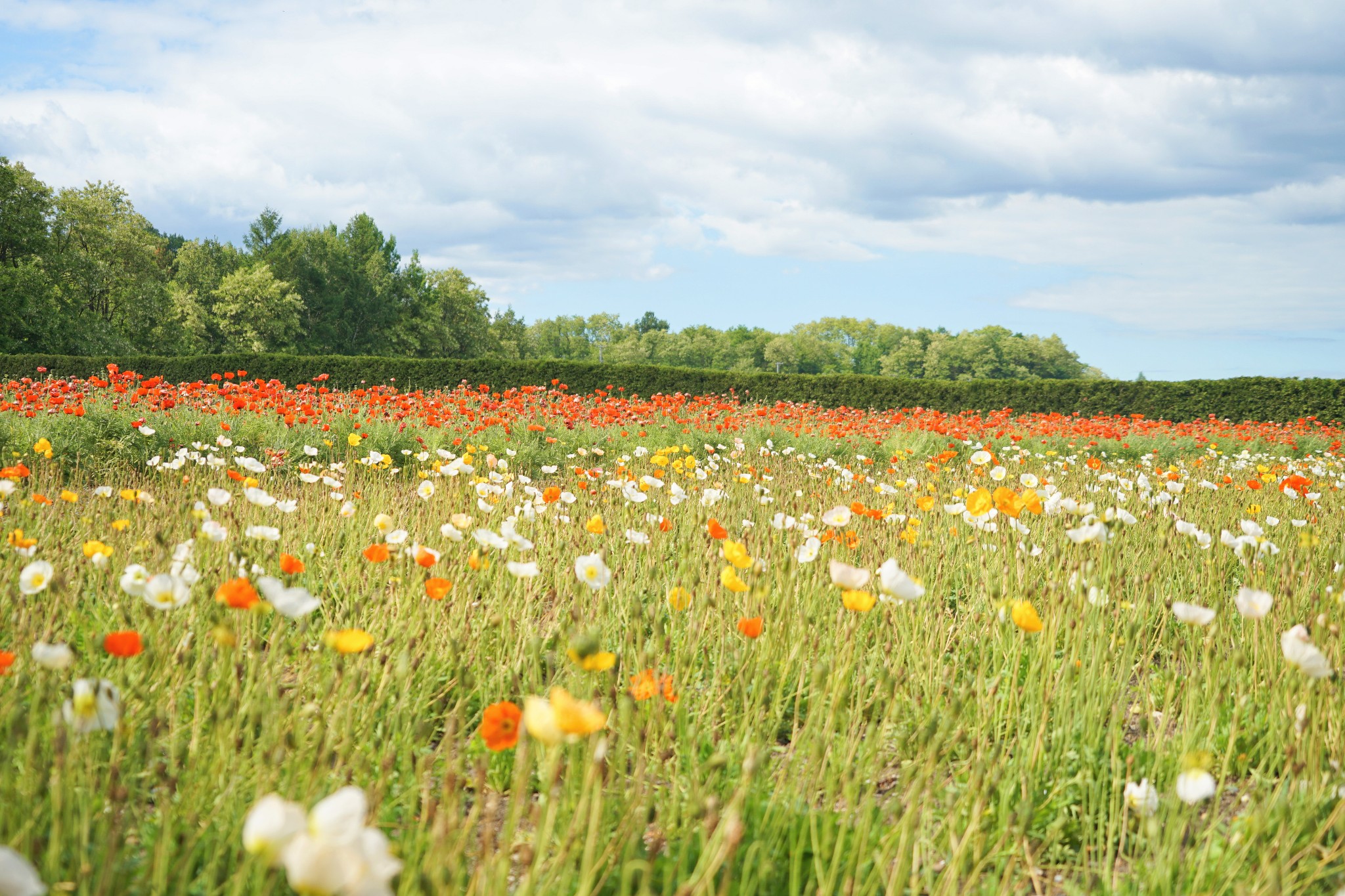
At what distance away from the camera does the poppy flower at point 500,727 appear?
139 cm

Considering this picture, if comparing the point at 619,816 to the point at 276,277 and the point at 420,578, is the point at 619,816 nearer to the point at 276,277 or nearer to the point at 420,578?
the point at 420,578

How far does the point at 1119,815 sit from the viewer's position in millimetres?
2271

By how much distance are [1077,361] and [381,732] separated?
4414 inches

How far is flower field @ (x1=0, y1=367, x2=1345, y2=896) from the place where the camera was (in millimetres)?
1457

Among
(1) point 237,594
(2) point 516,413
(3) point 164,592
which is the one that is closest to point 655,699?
(1) point 237,594

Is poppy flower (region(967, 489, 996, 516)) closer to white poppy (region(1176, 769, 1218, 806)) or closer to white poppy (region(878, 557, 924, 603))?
white poppy (region(878, 557, 924, 603))

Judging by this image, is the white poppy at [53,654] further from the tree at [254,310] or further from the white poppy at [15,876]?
A: the tree at [254,310]

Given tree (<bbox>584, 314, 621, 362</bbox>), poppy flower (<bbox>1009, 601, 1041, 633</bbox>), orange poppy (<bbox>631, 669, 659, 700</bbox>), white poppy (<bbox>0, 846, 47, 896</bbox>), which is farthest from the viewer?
tree (<bbox>584, 314, 621, 362</bbox>)

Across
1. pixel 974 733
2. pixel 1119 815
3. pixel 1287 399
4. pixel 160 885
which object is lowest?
pixel 1119 815

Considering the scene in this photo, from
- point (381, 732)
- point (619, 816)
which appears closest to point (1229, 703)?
point (619, 816)

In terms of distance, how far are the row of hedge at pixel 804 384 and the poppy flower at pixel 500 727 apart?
18124 mm

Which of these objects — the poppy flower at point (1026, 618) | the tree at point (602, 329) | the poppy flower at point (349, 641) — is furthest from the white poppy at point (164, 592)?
the tree at point (602, 329)

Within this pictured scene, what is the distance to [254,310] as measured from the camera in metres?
36.8

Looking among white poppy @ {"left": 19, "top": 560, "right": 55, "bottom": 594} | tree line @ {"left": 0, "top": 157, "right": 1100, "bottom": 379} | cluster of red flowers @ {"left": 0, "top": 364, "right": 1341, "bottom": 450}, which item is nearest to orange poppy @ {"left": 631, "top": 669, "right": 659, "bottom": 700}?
white poppy @ {"left": 19, "top": 560, "right": 55, "bottom": 594}
